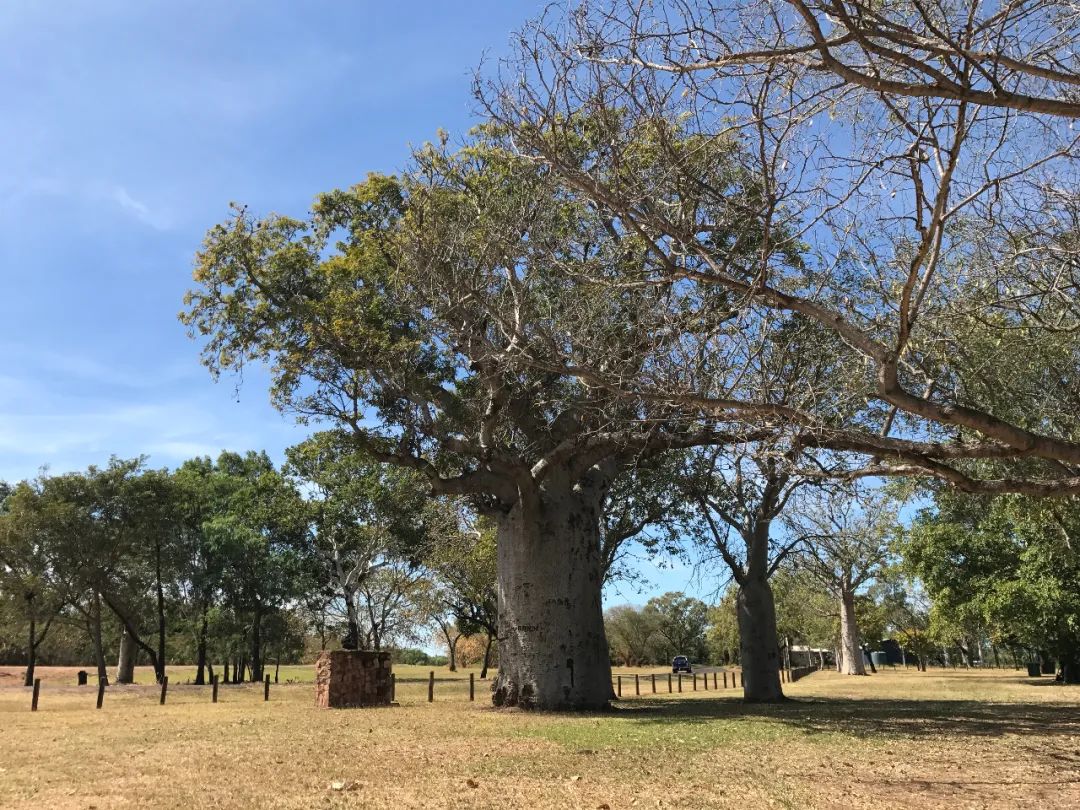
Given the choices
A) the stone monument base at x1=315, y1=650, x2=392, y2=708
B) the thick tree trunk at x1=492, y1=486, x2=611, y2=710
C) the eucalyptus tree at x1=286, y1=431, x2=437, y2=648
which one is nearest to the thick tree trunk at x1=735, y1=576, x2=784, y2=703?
the thick tree trunk at x1=492, y1=486, x2=611, y2=710

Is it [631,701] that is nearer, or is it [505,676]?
[505,676]

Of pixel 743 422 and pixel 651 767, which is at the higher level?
pixel 743 422

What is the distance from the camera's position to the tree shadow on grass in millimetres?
11625

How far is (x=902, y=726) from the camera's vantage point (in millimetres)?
12227

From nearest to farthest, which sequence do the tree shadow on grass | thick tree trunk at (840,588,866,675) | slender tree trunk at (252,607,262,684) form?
the tree shadow on grass
slender tree trunk at (252,607,262,684)
thick tree trunk at (840,588,866,675)

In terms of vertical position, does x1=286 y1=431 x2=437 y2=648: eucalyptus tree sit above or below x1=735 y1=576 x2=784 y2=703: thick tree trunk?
above

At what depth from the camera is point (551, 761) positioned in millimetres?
8758

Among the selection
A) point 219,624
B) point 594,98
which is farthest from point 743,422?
point 219,624

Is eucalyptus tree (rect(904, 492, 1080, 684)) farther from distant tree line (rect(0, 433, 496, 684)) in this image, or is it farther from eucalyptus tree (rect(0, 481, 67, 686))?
eucalyptus tree (rect(0, 481, 67, 686))

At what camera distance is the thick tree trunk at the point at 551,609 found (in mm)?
15305

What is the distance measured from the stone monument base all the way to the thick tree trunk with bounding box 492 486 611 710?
4233 millimetres

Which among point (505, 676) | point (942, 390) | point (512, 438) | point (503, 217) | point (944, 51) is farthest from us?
point (512, 438)

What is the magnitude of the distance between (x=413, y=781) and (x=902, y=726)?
324 inches

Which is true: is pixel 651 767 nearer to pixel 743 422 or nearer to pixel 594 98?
pixel 743 422
